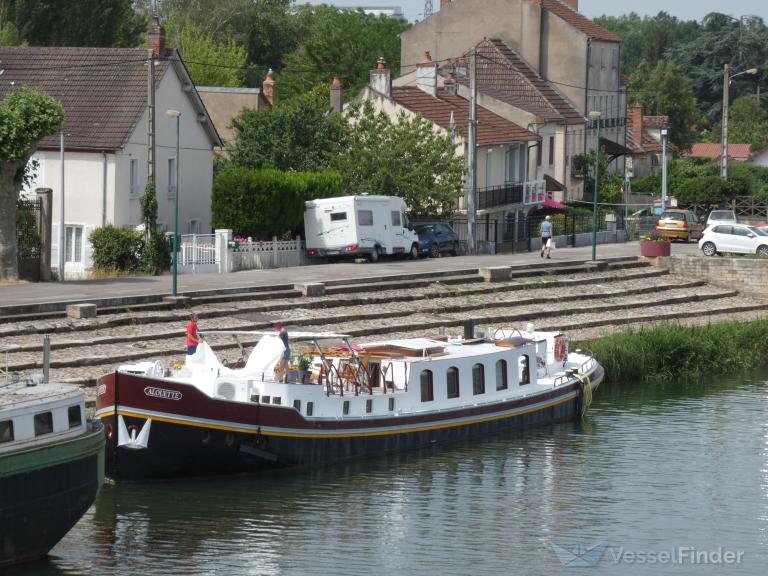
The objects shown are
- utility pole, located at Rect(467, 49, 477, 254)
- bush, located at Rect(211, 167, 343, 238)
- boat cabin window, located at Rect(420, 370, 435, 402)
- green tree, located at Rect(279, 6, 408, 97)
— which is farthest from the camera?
green tree, located at Rect(279, 6, 408, 97)

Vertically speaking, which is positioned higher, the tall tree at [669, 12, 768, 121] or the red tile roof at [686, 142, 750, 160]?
the tall tree at [669, 12, 768, 121]

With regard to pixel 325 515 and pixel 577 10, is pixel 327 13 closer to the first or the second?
pixel 577 10

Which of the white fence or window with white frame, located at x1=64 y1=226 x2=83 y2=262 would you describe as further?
window with white frame, located at x1=64 y1=226 x2=83 y2=262

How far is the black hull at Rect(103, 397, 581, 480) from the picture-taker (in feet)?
91.7

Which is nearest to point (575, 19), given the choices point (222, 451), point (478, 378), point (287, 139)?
point (287, 139)

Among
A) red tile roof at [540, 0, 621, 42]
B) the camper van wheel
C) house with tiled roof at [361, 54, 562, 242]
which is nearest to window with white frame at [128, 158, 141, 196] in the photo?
the camper van wheel

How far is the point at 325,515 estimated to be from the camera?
27.6m

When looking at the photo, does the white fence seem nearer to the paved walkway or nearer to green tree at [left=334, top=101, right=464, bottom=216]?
the paved walkway

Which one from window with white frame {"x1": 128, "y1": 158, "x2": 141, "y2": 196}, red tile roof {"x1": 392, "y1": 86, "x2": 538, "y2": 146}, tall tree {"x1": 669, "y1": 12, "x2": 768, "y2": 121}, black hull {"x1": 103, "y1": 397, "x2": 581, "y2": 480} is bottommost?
black hull {"x1": 103, "y1": 397, "x2": 581, "y2": 480}

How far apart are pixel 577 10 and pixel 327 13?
50175 mm

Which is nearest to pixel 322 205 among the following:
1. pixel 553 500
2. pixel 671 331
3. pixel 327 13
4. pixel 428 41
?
pixel 671 331

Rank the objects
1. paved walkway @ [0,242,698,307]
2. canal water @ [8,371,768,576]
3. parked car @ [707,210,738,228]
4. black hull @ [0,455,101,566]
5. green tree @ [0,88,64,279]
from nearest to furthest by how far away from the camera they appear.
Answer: black hull @ [0,455,101,566], canal water @ [8,371,768,576], paved walkway @ [0,242,698,307], green tree @ [0,88,64,279], parked car @ [707,210,738,228]

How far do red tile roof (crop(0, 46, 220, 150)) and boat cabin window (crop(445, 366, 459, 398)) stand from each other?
2168 cm

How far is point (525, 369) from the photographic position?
36188 mm
